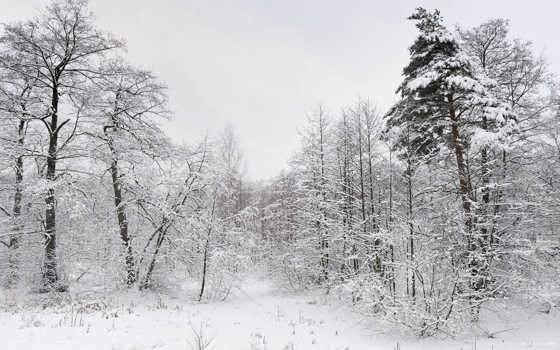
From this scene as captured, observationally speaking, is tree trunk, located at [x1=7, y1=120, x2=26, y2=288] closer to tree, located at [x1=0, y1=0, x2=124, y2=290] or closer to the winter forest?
the winter forest

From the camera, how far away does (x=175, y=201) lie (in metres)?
13.2

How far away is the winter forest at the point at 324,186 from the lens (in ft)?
30.0

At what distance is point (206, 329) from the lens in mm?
7676

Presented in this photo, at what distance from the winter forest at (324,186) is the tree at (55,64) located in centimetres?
6

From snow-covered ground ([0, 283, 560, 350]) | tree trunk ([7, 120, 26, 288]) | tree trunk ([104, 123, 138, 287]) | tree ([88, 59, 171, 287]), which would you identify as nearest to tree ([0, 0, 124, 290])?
tree ([88, 59, 171, 287])

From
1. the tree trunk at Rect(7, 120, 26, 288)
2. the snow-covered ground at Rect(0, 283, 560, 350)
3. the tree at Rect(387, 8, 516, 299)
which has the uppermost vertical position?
the tree at Rect(387, 8, 516, 299)

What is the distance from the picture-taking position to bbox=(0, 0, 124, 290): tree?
1013 centimetres

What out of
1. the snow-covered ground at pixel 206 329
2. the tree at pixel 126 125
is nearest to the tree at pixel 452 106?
the snow-covered ground at pixel 206 329

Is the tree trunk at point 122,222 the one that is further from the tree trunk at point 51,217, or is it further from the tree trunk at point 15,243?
the tree trunk at point 15,243

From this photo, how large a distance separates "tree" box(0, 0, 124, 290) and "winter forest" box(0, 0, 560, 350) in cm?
6

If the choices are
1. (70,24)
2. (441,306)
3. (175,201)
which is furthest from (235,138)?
(441,306)

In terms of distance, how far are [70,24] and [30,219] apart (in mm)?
7869

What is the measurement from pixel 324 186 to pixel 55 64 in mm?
12528

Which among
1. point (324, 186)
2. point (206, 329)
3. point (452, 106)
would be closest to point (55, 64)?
point (206, 329)
